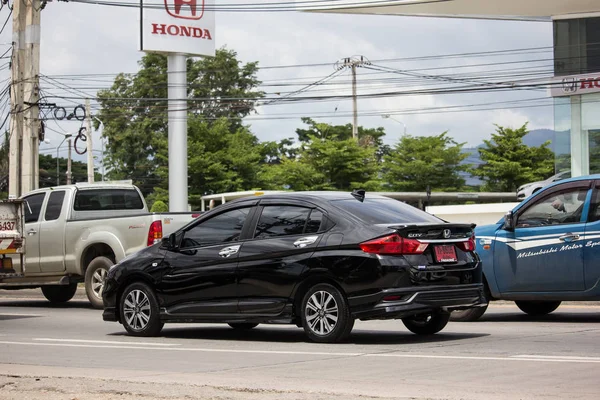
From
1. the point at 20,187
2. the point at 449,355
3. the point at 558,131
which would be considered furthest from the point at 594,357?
the point at 558,131

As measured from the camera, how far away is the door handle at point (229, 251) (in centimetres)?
1140

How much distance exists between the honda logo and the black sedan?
114 ft

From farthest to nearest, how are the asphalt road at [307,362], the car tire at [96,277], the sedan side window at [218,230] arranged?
the car tire at [96,277] → the sedan side window at [218,230] → the asphalt road at [307,362]

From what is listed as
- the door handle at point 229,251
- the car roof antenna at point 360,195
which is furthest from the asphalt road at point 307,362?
the car roof antenna at point 360,195

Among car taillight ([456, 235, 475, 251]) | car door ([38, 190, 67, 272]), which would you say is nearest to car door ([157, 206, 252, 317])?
car taillight ([456, 235, 475, 251])

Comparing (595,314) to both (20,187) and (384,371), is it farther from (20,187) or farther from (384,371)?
(20,187)

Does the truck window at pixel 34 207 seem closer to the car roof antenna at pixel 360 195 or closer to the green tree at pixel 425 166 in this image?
the car roof antenna at pixel 360 195

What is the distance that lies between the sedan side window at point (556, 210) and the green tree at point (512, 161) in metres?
50.9

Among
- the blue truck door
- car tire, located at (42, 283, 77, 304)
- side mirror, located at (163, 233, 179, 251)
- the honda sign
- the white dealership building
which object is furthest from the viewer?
the honda sign

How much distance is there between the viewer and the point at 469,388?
24.2 feet

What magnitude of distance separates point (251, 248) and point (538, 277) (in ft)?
13.1

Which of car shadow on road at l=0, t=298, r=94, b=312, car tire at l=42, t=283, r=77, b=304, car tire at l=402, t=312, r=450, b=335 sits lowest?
car shadow on road at l=0, t=298, r=94, b=312

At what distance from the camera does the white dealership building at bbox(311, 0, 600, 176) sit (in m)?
36.7

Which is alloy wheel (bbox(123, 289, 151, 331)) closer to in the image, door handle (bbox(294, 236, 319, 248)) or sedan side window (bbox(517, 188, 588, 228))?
door handle (bbox(294, 236, 319, 248))
